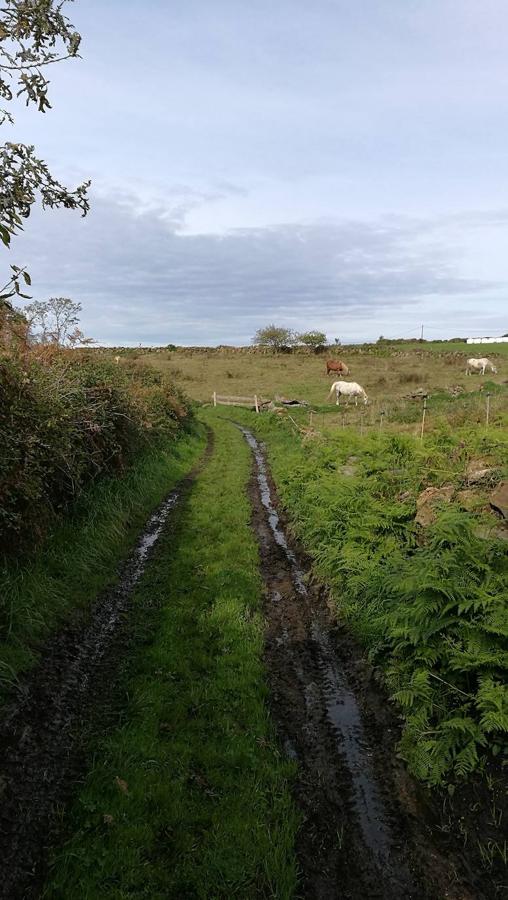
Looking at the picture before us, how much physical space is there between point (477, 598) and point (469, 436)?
7776mm

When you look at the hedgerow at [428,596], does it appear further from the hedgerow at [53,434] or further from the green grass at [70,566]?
the hedgerow at [53,434]

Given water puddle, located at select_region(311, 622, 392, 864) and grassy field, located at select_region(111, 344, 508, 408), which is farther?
grassy field, located at select_region(111, 344, 508, 408)

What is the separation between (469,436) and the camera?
12.8m

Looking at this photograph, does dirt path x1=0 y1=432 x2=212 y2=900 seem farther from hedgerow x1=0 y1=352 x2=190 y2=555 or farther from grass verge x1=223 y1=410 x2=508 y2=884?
grass verge x1=223 y1=410 x2=508 y2=884

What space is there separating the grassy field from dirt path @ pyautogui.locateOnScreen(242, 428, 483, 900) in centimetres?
2463

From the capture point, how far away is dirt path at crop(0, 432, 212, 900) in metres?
4.12

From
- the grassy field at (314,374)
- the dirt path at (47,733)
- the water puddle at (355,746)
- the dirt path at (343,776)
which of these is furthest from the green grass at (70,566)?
the grassy field at (314,374)

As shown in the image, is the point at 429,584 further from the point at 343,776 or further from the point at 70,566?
the point at 70,566

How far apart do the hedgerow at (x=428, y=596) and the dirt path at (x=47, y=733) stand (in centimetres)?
338

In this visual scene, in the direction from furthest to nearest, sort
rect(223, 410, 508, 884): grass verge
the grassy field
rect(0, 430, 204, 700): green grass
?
the grassy field, rect(0, 430, 204, 700): green grass, rect(223, 410, 508, 884): grass verge

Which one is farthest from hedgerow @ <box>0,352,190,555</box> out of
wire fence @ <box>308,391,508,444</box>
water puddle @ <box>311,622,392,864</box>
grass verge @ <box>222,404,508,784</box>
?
wire fence @ <box>308,391,508,444</box>

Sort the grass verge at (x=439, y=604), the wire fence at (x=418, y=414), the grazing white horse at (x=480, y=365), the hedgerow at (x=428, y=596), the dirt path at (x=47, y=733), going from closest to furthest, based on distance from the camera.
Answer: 1. the dirt path at (x=47, y=733)
2. the grass verge at (x=439, y=604)
3. the hedgerow at (x=428, y=596)
4. the wire fence at (x=418, y=414)
5. the grazing white horse at (x=480, y=365)

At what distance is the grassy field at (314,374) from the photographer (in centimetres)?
3956

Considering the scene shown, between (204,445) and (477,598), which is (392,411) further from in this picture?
(477,598)
